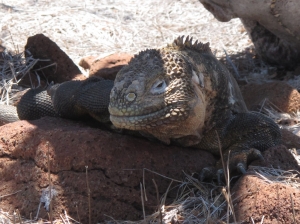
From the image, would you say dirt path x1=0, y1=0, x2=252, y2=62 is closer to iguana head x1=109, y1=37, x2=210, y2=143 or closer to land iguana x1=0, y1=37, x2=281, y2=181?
land iguana x1=0, y1=37, x2=281, y2=181

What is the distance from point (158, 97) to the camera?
359 centimetres

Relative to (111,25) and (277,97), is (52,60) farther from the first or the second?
(111,25)

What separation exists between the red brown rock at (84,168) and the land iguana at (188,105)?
158mm

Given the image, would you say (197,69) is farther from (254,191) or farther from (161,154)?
(254,191)

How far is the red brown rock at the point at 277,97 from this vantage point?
266 inches

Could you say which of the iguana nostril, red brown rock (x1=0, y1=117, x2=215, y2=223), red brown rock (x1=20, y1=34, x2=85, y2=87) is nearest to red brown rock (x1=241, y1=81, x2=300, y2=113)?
red brown rock (x1=20, y1=34, x2=85, y2=87)

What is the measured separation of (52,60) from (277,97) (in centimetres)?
279

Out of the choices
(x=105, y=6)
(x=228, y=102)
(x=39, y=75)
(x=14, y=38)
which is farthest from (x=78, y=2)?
(x=228, y=102)

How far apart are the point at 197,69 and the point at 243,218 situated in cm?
113

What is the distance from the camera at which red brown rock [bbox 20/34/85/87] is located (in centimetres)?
688

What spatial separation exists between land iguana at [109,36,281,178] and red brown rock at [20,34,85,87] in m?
2.79

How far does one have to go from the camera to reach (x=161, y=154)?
13.2ft

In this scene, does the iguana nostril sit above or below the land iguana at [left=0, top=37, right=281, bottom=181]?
above

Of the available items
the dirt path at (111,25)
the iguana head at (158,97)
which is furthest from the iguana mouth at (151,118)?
the dirt path at (111,25)
